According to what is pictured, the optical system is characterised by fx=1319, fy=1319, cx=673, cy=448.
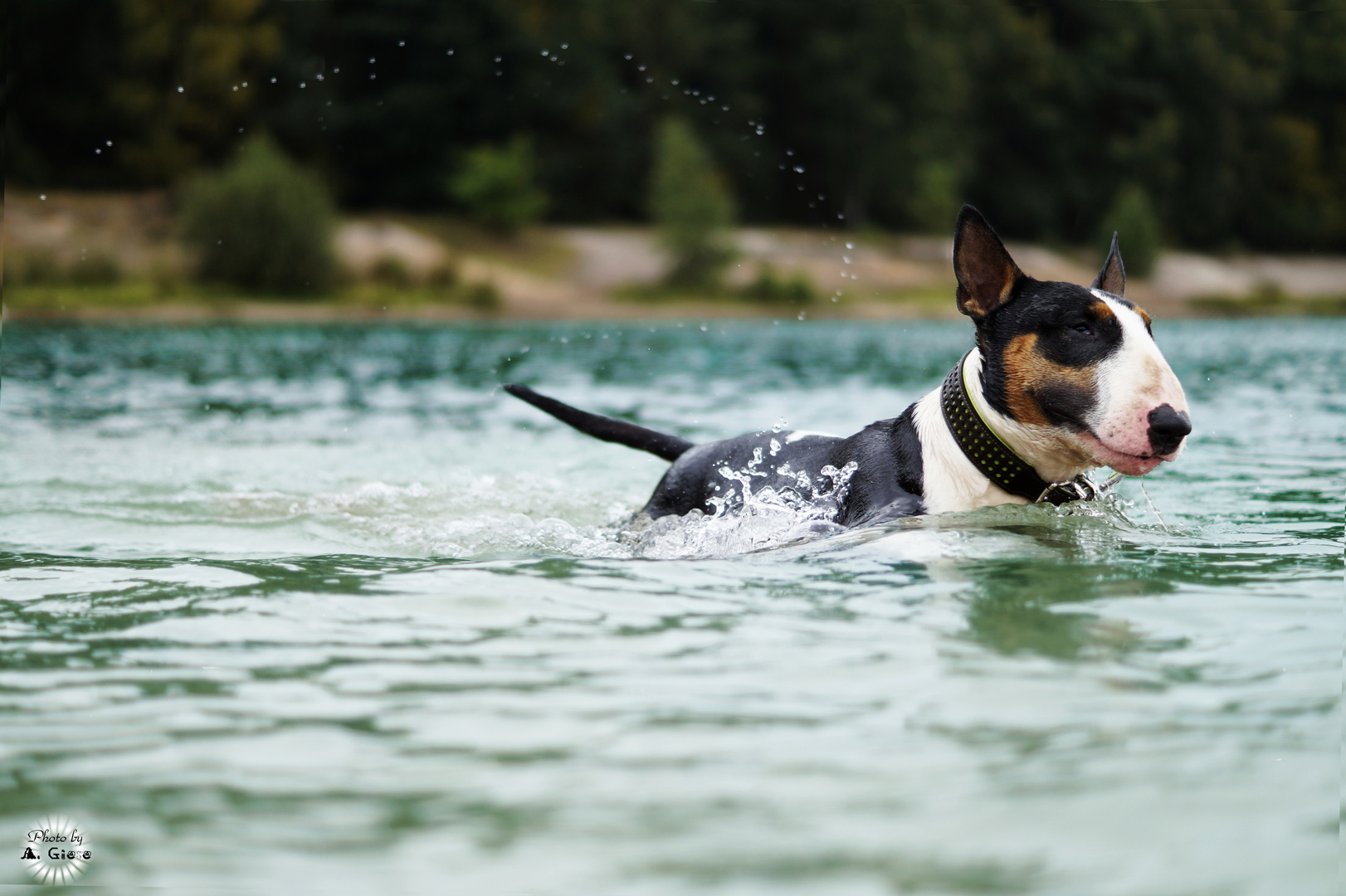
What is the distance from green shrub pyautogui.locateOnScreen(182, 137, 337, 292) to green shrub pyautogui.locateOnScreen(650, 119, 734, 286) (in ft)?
34.5

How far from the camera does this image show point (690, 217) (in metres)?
37.6

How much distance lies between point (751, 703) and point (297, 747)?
0.92 metres

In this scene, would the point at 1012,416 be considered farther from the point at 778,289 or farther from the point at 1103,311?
the point at 778,289

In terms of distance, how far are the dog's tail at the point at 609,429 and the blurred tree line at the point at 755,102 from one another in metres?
30.1

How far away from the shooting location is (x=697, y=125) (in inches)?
1950

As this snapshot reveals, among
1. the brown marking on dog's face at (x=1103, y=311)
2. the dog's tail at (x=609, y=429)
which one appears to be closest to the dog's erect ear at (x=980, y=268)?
the brown marking on dog's face at (x=1103, y=311)

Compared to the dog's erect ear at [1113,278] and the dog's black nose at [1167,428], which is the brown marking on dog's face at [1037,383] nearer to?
the dog's black nose at [1167,428]

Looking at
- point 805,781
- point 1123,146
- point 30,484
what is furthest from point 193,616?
point 1123,146

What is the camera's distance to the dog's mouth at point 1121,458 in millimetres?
4039

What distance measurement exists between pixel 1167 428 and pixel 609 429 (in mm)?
2467

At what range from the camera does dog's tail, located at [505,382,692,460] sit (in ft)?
18.5

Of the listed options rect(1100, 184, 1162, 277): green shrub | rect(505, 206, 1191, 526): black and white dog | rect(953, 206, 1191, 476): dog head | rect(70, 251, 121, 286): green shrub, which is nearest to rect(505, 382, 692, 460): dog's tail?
rect(505, 206, 1191, 526): black and white dog

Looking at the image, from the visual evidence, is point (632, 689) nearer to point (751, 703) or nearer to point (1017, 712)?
point (751, 703)

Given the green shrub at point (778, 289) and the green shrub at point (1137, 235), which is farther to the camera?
the green shrub at point (1137, 235)
